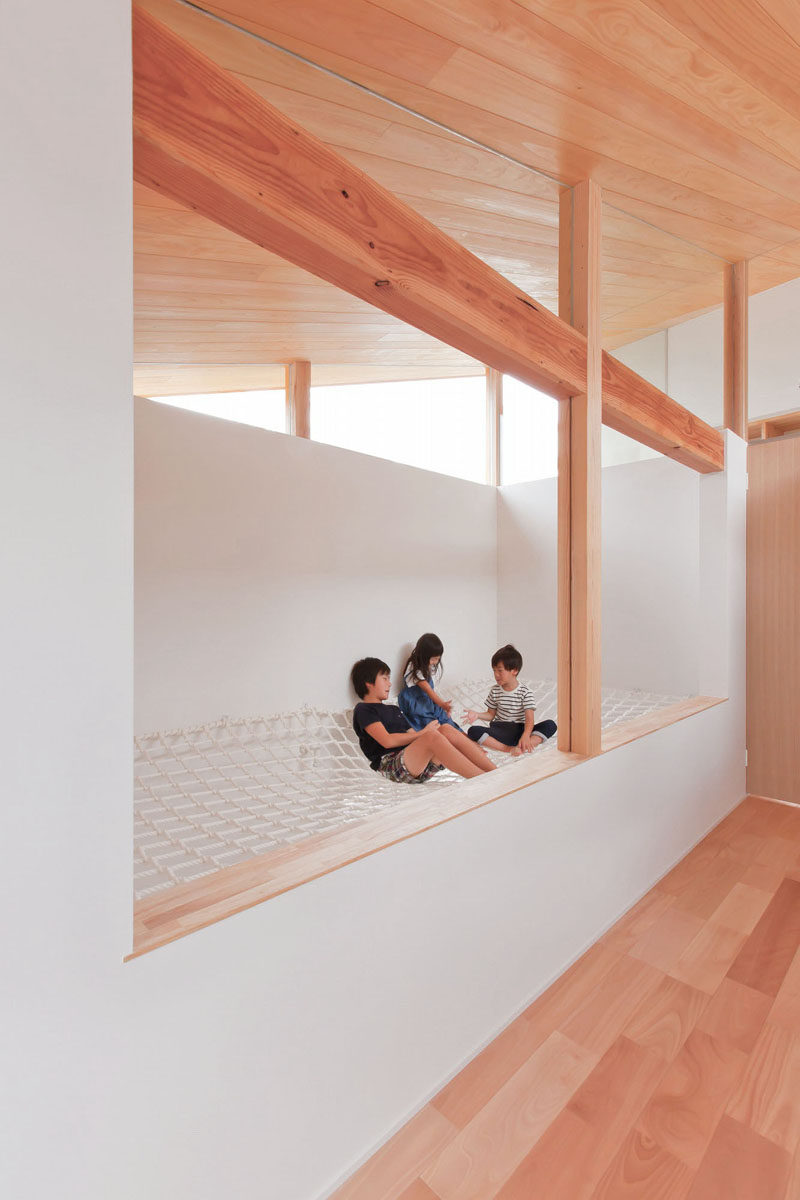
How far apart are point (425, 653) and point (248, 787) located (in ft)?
4.15

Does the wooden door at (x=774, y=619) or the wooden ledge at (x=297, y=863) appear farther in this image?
the wooden door at (x=774, y=619)

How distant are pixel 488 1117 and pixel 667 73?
2.29 meters

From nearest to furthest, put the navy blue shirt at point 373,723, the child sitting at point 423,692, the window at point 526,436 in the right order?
the navy blue shirt at point 373,723 < the child sitting at point 423,692 < the window at point 526,436

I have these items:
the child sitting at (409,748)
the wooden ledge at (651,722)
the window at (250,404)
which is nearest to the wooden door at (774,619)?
the wooden ledge at (651,722)

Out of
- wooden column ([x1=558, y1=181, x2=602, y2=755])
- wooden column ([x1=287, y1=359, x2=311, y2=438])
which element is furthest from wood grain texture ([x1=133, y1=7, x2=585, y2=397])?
wooden column ([x1=287, y1=359, x2=311, y2=438])

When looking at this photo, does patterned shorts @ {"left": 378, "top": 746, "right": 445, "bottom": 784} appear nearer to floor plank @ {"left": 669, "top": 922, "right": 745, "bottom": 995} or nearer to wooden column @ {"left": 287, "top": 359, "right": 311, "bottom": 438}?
floor plank @ {"left": 669, "top": 922, "right": 745, "bottom": 995}

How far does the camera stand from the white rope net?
5.65 feet

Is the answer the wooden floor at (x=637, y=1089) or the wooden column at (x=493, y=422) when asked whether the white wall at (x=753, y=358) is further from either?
the wooden floor at (x=637, y=1089)

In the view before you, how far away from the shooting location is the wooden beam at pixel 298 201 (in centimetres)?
84

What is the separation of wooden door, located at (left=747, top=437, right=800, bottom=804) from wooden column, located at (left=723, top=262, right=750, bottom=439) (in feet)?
0.92

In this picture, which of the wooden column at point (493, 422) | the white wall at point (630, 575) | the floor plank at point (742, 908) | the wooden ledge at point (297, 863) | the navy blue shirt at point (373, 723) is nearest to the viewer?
the wooden ledge at point (297, 863)

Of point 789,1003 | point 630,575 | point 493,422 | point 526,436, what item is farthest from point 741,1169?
point 493,422

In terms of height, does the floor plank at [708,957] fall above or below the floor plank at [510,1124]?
below

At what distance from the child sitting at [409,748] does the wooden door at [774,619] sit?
4.94 feet
